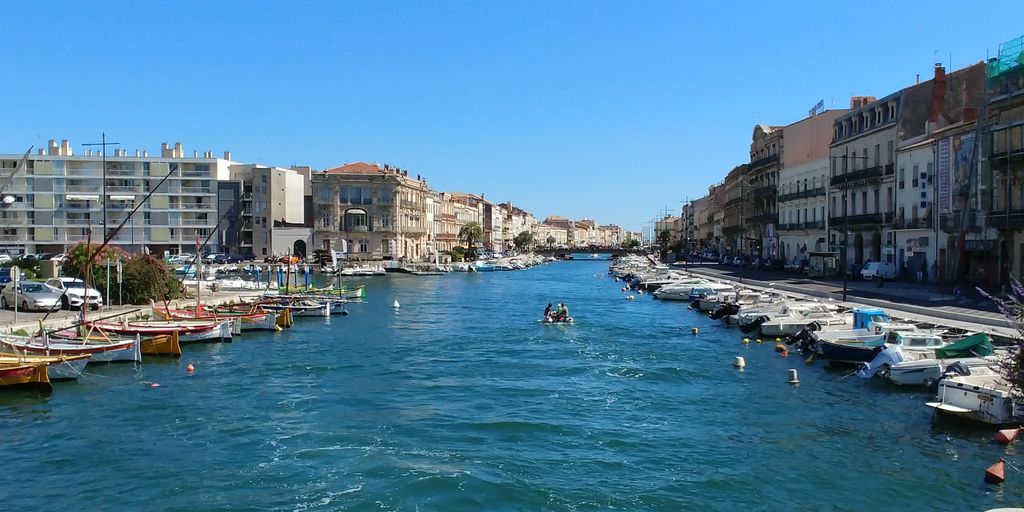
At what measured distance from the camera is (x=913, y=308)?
3675cm

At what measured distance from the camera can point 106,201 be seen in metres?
104

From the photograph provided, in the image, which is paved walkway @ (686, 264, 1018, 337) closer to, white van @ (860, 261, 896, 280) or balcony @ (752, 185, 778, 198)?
white van @ (860, 261, 896, 280)

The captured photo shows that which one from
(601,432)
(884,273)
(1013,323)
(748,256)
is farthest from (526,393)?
(748,256)

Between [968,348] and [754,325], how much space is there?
49.4 ft

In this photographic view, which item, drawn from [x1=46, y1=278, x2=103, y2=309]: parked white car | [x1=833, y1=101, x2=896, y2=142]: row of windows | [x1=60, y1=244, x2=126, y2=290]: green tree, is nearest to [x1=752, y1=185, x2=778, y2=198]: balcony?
[x1=833, y1=101, x2=896, y2=142]: row of windows

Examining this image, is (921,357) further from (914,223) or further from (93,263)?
(93,263)

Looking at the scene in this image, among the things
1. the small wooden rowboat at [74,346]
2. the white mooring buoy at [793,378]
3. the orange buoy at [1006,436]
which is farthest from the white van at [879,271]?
the small wooden rowboat at [74,346]

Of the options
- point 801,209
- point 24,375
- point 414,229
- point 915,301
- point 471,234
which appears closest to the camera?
point 24,375

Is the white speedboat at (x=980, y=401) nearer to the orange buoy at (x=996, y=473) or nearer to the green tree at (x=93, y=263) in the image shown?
the orange buoy at (x=996, y=473)

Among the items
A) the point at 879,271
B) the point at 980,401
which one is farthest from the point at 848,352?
the point at 879,271

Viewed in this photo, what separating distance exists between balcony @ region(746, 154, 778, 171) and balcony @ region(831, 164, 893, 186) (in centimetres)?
2177

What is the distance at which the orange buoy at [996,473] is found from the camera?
53.0ft

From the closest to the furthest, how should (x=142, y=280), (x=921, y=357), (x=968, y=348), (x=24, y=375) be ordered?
(x=24, y=375)
(x=968, y=348)
(x=921, y=357)
(x=142, y=280)

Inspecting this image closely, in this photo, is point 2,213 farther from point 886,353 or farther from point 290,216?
point 886,353
